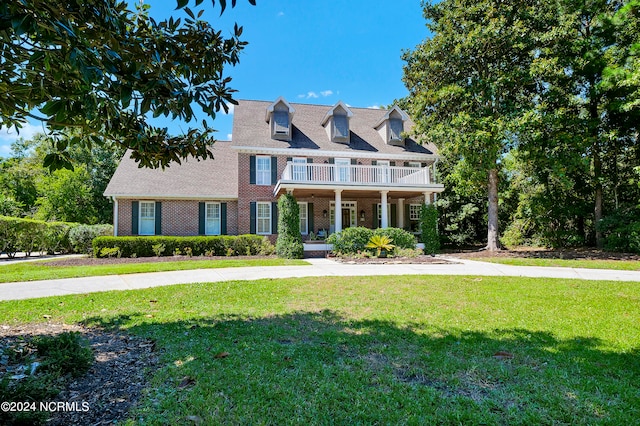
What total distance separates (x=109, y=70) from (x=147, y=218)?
54.9 ft

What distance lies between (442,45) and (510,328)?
49.4 ft

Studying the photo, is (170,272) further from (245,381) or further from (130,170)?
(130,170)

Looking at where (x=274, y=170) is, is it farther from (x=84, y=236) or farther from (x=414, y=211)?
(x=84, y=236)

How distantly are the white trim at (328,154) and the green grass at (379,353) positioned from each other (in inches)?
473

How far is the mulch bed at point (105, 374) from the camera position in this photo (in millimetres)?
2373

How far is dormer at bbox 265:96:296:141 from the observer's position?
18.6m

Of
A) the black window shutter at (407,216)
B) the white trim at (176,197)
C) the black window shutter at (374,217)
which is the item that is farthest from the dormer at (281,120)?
the black window shutter at (407,216)

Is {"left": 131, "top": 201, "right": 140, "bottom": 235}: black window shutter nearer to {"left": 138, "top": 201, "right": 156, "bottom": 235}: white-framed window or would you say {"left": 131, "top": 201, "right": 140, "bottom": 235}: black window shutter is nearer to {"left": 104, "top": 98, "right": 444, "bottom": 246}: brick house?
{"left": 104, "top": 98, "right": 444, "bottom": 246}: brick house

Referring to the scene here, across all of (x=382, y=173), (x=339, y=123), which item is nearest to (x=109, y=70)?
(x=382, y=173)

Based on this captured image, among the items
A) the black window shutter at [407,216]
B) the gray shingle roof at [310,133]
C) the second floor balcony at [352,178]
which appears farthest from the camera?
the black window shutter at [407,216]

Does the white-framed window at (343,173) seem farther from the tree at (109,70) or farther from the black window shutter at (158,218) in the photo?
the tree at (109,70)

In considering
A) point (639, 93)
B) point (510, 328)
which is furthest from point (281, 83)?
point (510, 328)

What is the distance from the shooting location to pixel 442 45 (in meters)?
15.7

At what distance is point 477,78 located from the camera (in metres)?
15.9
